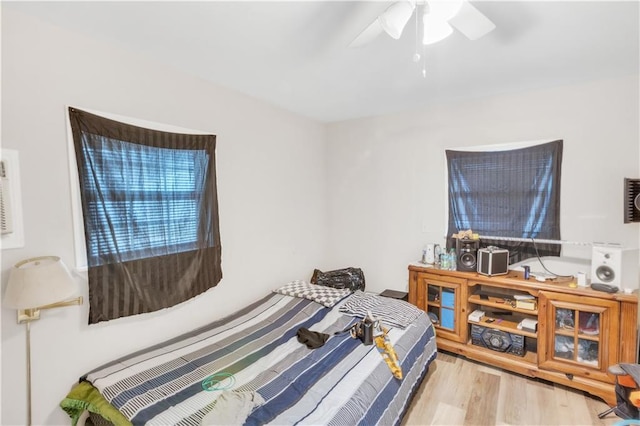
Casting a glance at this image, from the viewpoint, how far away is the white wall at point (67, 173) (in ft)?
5.06

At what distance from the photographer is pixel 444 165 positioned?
3.15 m

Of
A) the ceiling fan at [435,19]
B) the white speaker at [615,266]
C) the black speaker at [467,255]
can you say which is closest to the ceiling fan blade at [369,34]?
the ceiling fan at [435,19]

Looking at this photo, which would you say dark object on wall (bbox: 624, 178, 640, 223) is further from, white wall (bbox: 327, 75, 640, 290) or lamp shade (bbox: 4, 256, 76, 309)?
lamp shade (bbox: 4, 256, 76, 309)

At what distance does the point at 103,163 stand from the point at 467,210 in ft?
10.2

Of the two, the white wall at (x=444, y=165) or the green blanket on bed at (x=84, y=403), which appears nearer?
the green blanket on bed at (x=84, y=403)

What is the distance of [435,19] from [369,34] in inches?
12.2

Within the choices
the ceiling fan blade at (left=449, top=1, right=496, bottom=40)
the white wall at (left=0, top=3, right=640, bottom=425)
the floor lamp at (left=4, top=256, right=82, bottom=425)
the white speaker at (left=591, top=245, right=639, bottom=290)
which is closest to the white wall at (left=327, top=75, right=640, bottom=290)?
the white wall at (left=0, top=3, right=640, bottom=425)

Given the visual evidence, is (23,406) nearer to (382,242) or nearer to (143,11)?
(143,11)

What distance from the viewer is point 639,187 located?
2.19 metres

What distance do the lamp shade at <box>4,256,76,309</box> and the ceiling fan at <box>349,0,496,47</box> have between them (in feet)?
6.34

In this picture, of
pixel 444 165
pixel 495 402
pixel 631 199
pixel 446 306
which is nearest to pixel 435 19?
pixel 444 165

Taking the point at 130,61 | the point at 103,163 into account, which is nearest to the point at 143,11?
the point at 130,61

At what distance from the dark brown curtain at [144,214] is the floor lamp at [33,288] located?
26cm

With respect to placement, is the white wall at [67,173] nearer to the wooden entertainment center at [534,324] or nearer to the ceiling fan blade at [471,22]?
the wooden entertainment center at [534,324]
